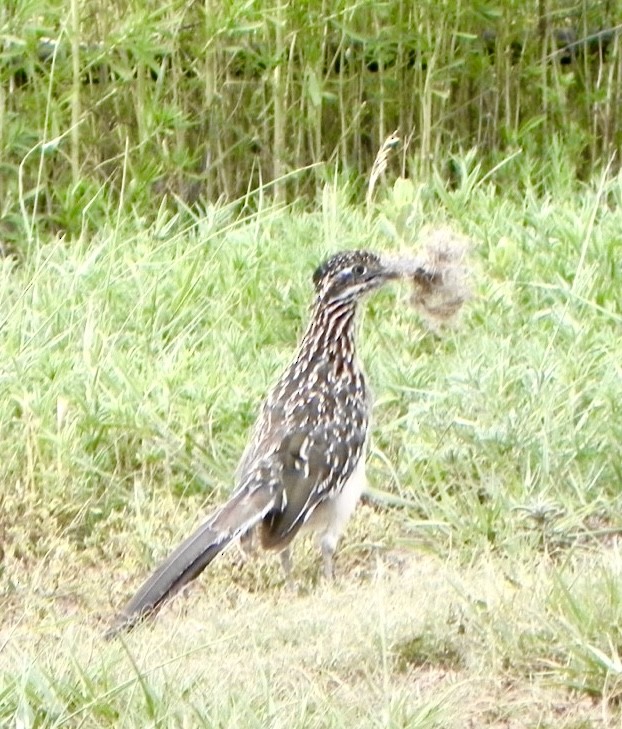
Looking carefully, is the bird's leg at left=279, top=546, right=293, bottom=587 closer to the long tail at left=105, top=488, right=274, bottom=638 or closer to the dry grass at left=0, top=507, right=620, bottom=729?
the dry grass at left=0, top=507, right=620, bottom=729

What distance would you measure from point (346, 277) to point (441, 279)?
709 millimetres

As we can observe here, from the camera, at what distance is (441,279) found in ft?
24.4

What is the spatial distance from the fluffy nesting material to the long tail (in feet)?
5.12

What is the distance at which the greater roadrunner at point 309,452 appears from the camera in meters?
5.88

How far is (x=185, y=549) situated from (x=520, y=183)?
5.04 m

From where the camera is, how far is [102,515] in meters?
6.90

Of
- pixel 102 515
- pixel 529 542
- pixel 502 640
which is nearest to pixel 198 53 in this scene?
pixel 102 515

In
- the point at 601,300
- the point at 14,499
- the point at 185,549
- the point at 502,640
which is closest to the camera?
the point at 502,640

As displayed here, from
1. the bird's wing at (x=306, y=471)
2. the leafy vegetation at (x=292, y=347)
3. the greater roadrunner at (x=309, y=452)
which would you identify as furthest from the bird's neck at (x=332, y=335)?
the leafy vegetation at (x=292, y=347)

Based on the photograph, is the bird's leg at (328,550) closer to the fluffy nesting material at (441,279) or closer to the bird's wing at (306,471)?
the bird's wing at (306,471)

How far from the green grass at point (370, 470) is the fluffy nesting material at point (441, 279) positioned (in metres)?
0.20

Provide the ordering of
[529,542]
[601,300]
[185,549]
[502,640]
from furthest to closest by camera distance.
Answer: [601,300] < [529,542] < [185,549] < [502,640]

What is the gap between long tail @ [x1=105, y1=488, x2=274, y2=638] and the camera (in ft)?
18.7

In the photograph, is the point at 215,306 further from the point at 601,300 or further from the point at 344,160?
the point at 344,160
